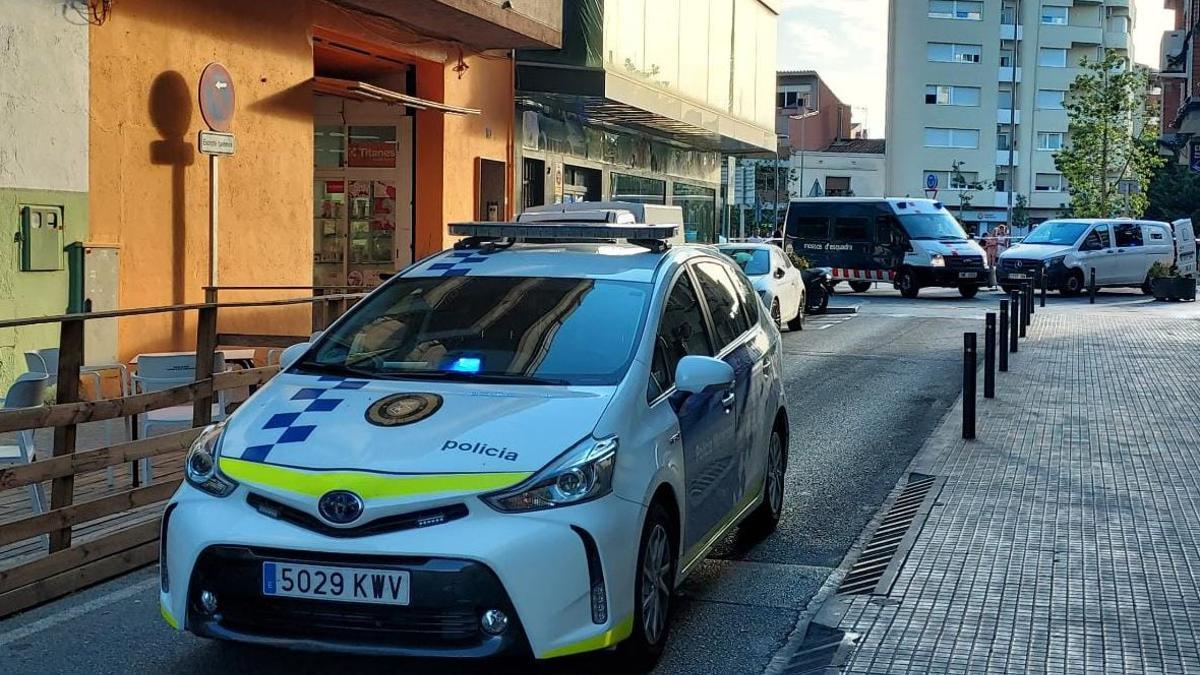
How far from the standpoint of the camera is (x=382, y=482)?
Answer: 4629mm

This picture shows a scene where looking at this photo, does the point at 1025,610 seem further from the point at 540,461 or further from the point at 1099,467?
the point at 1099,467

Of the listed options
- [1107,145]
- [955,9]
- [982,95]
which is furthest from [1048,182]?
[1107,145]

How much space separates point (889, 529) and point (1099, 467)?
8.76 feet

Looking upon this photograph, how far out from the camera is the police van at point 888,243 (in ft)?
107

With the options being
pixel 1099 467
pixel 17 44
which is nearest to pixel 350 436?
pixel 1099 467

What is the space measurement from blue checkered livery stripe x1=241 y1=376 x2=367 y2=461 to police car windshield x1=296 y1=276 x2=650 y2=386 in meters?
0.20

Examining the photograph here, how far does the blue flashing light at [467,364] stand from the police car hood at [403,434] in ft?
0.58

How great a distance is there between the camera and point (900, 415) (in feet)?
42.7

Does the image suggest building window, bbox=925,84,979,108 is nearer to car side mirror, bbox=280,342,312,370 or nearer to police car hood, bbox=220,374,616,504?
car side mirror, bbox=280,342,312,370

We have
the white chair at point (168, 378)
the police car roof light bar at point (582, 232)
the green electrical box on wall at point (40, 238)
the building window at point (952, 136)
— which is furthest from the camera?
the building window at point (952, 136)

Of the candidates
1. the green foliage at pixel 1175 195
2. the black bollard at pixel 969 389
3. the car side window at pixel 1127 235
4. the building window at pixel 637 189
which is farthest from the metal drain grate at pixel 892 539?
the green foliage at pixel 1175 195

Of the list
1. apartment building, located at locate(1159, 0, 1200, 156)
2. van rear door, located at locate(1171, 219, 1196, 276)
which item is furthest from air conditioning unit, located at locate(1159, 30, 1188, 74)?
van rear door, located at locate(1171, 219, 1196, 276)

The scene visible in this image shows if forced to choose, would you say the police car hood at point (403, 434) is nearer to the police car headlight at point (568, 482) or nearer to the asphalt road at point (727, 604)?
the police car headlight at point (568, 482)

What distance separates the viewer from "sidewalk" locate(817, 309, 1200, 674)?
17.7 feet
